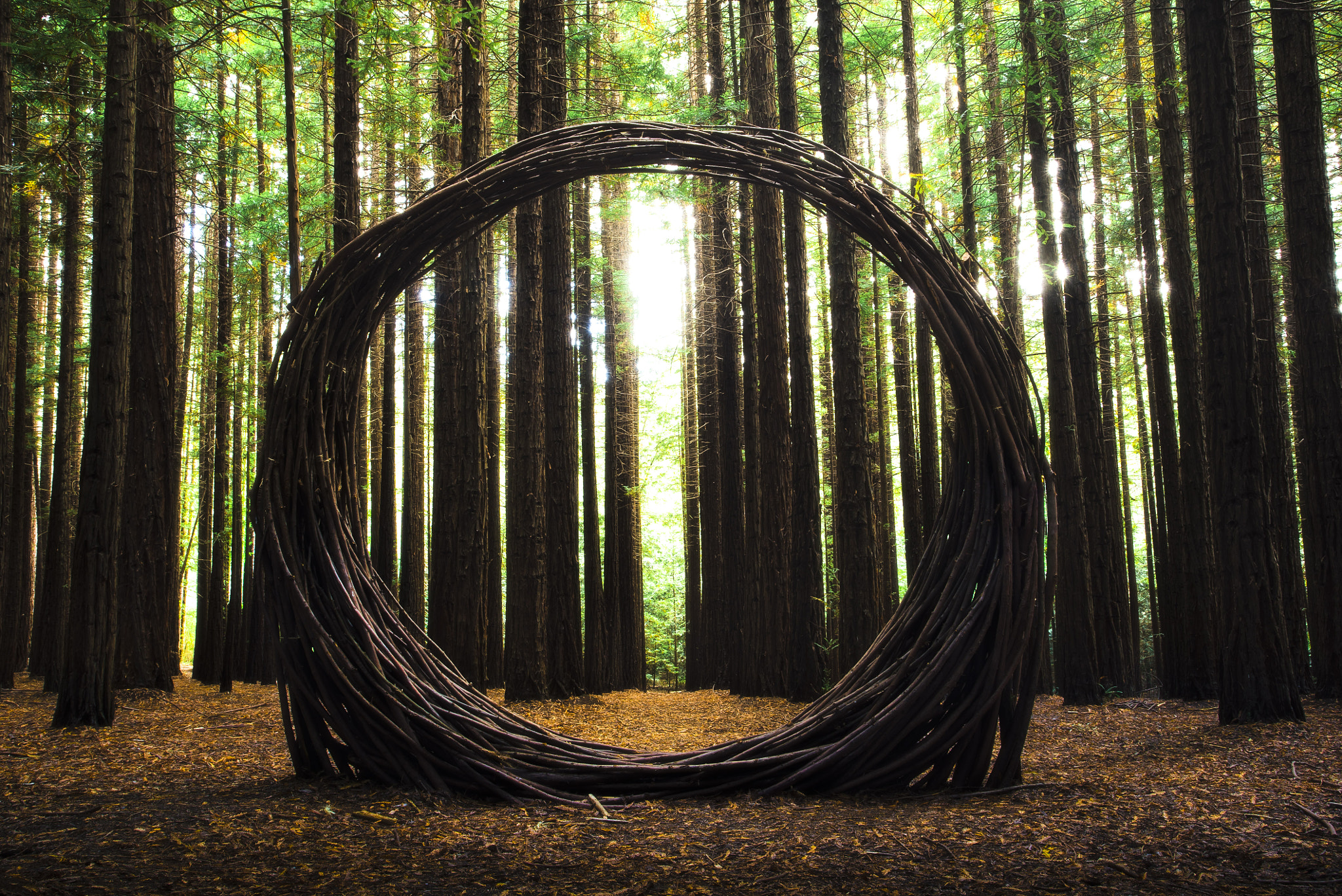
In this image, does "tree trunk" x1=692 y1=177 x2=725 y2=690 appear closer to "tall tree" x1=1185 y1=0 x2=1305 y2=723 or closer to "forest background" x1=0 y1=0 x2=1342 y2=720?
"forest background" x1=0 y1=0 x2=1342 y2=720

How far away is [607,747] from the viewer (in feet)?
12.7

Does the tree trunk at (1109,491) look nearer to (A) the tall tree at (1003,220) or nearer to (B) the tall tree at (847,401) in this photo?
(A) the tall tree at (1003,220)

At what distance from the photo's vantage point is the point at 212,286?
14.4 metres

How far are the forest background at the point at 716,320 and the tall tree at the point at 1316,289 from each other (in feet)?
0.09

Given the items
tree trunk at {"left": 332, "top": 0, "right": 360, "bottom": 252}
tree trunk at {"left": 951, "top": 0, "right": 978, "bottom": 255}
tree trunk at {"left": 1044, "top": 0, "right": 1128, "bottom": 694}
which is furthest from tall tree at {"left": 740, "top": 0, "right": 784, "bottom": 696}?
tree trunk at {"left": 332, "top": 0, "right": 360, "bottom": 252}

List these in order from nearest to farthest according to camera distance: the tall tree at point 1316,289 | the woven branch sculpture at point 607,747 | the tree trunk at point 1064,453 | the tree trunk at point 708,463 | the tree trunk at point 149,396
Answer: the woven branch sculpture at point 607,747 → the tall tree at point 1316,289 → the tree trunk at point 1064,453 → the tree trunk at point 149,396 → the tree trunk at point 708,463

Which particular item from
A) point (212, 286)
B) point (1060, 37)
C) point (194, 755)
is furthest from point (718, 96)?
point (212, 286)

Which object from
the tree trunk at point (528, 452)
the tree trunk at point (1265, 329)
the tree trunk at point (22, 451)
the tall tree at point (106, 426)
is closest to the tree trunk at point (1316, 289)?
the tree trunk at point (1265, 329)

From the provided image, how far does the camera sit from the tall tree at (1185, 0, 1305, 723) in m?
4.91

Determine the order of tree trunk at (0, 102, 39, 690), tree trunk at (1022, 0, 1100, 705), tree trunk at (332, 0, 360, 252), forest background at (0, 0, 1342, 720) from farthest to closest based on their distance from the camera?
tree trunk at (0, 102, 39, 690) < tree trunk at (332, 0, 360, 252) < tree trunk at (1022, 0, 1100, 705) < forest background at (0, 0, 1342, 720)

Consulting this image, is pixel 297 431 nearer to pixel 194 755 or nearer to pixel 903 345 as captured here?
pixel 194 755

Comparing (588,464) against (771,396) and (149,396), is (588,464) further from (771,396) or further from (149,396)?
(149,396)

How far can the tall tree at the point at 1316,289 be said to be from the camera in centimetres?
625

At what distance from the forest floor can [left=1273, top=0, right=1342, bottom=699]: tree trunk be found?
2.88m
